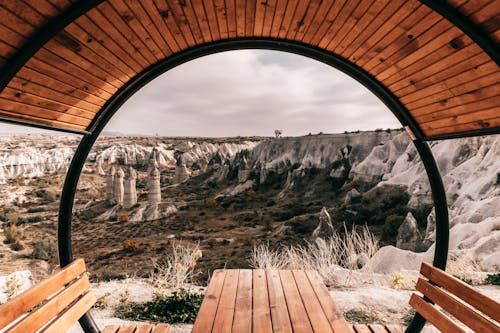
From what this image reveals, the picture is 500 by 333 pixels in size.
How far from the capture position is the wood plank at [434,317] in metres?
2.02

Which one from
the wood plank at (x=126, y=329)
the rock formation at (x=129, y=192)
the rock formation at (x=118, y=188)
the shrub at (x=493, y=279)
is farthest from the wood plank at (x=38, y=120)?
the rock formation at (x=118, y=188)

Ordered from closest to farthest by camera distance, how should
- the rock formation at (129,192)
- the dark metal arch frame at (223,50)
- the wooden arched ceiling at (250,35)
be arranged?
the wooden arched ceiling at (250,35) < the dark metal arch frame at (223,50) < the rock formation at (129,192)

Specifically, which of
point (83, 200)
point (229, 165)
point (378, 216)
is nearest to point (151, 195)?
point (83, 200)

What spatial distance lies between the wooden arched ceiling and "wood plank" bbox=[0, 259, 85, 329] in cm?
126

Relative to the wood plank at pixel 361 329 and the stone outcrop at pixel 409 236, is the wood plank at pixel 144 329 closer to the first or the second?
the wood plank at pixel 361 329

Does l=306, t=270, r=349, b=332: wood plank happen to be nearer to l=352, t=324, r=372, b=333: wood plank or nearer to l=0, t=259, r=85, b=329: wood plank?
l=352, t=324, r=372, b=333: wood plank

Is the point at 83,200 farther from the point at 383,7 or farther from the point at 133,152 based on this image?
the point at 383,7

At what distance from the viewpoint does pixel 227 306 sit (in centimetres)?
222

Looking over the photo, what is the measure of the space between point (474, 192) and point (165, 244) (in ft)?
68.9

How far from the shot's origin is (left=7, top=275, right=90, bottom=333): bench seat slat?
65.5 inches

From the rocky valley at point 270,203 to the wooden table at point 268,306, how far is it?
4.47 m

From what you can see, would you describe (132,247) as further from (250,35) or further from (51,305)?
(250,35)

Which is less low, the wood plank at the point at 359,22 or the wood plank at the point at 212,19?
the wood plank at the point at 212,19

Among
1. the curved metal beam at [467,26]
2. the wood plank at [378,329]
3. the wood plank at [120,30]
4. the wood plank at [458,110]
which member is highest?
the wood plank at [120,30]
